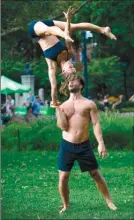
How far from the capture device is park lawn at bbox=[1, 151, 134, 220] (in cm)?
914

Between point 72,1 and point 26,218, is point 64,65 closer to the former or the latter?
point 26,218

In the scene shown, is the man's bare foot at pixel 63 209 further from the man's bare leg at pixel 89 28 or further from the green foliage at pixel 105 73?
the green foliage at pixel 105 73

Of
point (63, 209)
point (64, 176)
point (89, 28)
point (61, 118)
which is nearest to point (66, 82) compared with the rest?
point (61, 118)

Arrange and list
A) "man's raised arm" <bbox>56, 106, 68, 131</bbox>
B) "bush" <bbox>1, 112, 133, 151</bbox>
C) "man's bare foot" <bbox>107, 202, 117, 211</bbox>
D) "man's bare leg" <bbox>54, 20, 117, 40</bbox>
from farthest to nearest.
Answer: "bush" <bbox>1, 112, 133, 151</bbox>, "man's bare foot" <bbox>107, 202, 117, 211</bbox>, "man's raised arm" <bbox>56, 106, 68, 131</bbox>, "man's bare leg" <bbox>54, 20, 117, 40</bbox>

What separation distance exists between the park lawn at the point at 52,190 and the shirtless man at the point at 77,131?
0.47m

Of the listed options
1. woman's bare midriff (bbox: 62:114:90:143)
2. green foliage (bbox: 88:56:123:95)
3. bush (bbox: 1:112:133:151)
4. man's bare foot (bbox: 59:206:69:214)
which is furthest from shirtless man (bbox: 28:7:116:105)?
green foliage (bbox: 88:56:123:95)

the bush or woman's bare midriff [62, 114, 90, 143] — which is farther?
the bush

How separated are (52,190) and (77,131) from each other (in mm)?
2959

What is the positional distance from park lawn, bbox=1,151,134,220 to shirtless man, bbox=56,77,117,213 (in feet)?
1.54

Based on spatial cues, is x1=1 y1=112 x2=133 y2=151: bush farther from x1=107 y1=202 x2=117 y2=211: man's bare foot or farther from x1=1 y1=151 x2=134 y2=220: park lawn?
x1=107 y1=202 x2=117 y2=211: man's bare foot

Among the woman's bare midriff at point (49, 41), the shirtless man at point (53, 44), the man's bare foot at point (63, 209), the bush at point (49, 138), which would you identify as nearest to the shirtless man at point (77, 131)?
the man's bare foot at point (63, 209)

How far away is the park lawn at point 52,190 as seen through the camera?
9141 millimetres

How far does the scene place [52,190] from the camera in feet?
38.1

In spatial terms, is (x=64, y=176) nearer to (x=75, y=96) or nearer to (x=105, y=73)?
(x=75, y=96)
